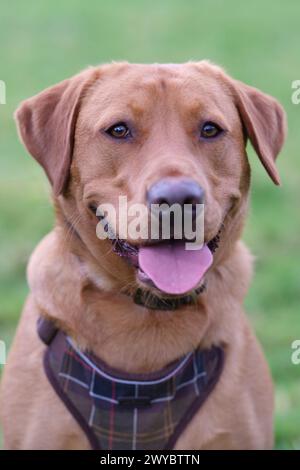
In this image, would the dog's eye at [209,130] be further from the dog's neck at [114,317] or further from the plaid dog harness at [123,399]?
A: the plaid dog harness at [123,399]

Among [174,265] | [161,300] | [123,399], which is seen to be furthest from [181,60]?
[174,265]

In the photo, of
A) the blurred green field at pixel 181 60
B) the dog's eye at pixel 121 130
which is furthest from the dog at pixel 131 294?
the blurred green field at pixel 181 60

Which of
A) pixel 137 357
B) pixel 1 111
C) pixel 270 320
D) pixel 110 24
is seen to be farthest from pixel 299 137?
pixel 137 357

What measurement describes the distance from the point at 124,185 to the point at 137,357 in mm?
772

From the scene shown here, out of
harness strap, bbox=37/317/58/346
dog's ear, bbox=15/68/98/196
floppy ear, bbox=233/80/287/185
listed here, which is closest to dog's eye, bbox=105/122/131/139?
dog's ear, bbox=15/68/98/196

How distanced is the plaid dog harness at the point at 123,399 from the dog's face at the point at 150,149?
398 mm

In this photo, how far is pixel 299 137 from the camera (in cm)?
1082

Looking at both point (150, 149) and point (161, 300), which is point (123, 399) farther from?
point (150, 149)

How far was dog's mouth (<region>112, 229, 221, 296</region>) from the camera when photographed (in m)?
3.99

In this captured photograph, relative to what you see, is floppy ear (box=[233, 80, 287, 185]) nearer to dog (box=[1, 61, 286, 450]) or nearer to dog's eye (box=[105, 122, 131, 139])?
dog (box=[1, 61, 286, 450])

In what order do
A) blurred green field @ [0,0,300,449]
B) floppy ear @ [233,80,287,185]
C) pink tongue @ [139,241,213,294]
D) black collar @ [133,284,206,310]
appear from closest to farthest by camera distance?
pink tongue @ [139,241,213,294], black collar @ [133,284,206,310], floppy ear @ [233,80,287,185], blurred green field @ [0,0,300,449]

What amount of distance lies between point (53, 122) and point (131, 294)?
0.82 metres

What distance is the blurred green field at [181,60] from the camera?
682cm

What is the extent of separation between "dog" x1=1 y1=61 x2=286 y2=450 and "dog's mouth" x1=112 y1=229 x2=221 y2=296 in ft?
Result: 0.15
